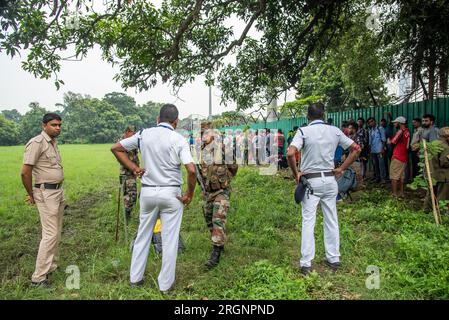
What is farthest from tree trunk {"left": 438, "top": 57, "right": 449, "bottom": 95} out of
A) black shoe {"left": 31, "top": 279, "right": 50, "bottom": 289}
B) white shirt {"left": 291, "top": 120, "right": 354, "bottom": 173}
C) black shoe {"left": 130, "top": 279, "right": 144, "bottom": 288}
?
black shoe {"left": 31, "top": 279, "right": 50, "bottom": 289}

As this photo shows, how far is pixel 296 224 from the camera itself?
6.15 m

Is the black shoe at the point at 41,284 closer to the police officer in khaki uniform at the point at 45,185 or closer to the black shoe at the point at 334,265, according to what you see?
the police officer in khaki uniform at the point at 45,185

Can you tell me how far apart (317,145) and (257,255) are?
1647 millimetres

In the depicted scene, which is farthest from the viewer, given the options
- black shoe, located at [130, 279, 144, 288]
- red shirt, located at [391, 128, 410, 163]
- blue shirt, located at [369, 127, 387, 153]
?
blue shirt, located at [369, 127, 387, 153]

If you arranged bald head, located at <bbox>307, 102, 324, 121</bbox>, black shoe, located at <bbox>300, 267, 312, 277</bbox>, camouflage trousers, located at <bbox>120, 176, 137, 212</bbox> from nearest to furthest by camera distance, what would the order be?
black shoe, located at <bbox>300, 267, 312, 277</bbox> < bald head, located at <bbox>307, 102, 324, 121</bbox> < camouflage trousers, located at <bbox>120, 176, 137, 212</bbox>

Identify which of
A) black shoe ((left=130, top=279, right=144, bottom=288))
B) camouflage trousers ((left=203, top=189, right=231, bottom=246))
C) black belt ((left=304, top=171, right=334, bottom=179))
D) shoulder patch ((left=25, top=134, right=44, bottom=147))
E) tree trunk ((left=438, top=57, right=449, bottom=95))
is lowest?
black shoe ((left=130, top=279, right=144, bottom=288))

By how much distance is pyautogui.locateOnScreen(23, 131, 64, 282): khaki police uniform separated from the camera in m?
4.07

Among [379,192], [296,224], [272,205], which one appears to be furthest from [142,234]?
[379,192]

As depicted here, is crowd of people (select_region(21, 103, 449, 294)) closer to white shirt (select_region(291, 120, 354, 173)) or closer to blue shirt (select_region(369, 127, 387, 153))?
white shirt (select_region(291, 120, 354, 173))

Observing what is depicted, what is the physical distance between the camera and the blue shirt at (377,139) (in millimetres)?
9742

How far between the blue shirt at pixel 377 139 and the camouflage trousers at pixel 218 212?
650cm

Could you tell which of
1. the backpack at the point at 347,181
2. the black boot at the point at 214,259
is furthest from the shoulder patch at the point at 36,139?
the backpack at the point at 347,181

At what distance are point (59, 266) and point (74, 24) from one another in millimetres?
4886
